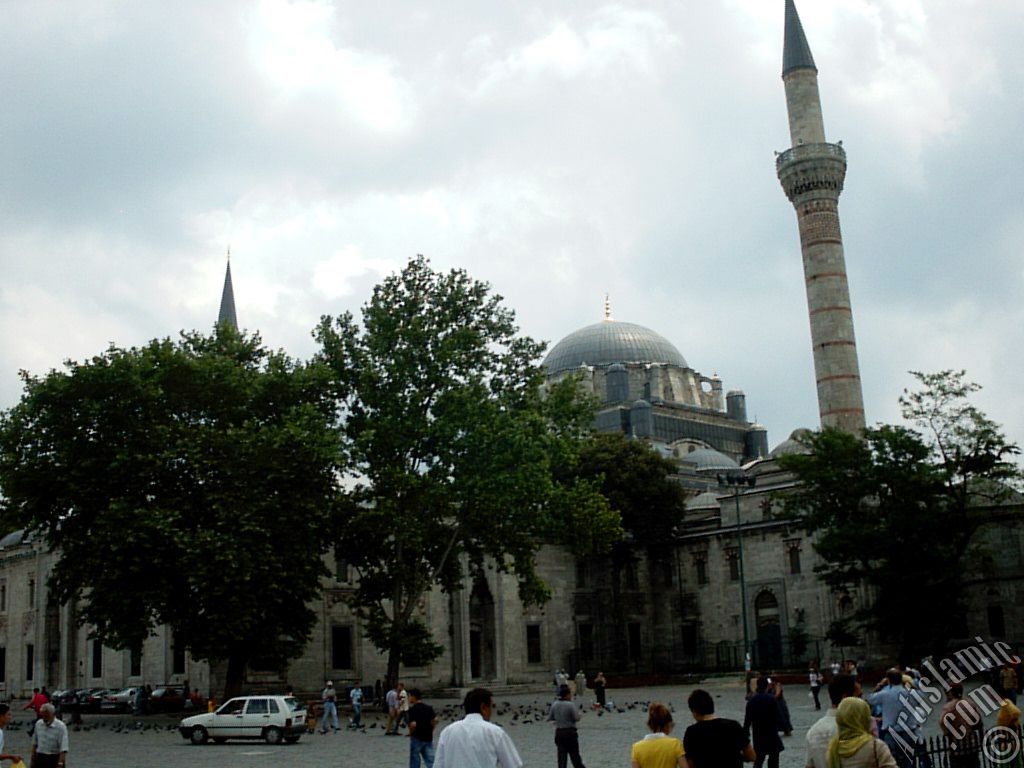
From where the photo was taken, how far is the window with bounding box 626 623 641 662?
→ 2031 inches

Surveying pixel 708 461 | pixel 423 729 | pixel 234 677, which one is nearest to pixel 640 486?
pixel 708 461

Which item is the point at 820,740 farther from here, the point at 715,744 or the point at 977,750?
the point at 977,750

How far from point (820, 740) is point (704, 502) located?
49173mm

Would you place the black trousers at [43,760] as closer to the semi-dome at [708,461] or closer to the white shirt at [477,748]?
the white shirt at [477,748]

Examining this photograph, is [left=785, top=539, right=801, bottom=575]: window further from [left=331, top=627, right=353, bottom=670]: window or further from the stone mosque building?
[left=331, top=627, right=353, bottom=670]: window

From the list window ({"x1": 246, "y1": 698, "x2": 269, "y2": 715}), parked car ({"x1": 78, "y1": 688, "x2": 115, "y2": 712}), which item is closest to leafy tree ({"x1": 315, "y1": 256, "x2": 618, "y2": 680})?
window ({"x1": 246, "y1": 698, "x2": 269, "y2": 715})

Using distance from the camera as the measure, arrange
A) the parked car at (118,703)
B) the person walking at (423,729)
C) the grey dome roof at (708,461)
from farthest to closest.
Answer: the grey dome roof at (708,461) → the parked car at (118,703) → the person walking at (423,729)

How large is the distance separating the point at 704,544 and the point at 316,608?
59.6ft

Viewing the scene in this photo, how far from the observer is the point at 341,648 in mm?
42375

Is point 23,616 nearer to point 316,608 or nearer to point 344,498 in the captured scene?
point 316,608

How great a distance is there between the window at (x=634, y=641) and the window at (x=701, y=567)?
152 inches

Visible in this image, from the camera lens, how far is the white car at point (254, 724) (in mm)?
23109

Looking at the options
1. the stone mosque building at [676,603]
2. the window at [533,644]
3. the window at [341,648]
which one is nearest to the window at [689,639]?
the stone mosque building at [676,603]

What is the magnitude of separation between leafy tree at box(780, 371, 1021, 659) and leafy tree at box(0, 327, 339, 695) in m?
17.2
